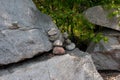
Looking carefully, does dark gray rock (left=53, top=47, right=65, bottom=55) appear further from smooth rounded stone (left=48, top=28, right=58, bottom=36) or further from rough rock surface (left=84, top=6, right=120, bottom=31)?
rough rock surface (left=84, top=6, right=120, bottom=31)

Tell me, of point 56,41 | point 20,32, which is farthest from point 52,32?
point 20,32

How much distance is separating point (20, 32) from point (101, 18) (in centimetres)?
110

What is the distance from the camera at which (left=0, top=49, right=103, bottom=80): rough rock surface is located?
2.29 meters

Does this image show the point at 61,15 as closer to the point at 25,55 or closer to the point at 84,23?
the point at 84,23

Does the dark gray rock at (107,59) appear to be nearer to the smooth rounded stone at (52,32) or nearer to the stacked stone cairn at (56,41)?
the stacked stone cairn at (56,41)

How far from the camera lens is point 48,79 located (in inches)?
93.7

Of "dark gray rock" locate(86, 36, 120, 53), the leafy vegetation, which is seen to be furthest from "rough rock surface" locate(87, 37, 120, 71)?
the leafy vegetation

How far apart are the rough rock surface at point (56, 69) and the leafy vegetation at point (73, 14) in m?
0.50

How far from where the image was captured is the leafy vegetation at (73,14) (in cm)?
298

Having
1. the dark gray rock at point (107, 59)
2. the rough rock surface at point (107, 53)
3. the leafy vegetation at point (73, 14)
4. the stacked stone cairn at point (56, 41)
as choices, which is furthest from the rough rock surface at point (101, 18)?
the stacked stone cairn at point (56, 41)

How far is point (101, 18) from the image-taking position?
3.05 metres

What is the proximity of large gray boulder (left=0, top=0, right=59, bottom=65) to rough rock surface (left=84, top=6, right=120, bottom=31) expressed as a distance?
74cm

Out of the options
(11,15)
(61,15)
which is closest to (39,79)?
(11,15)

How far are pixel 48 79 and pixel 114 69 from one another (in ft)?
3.77
